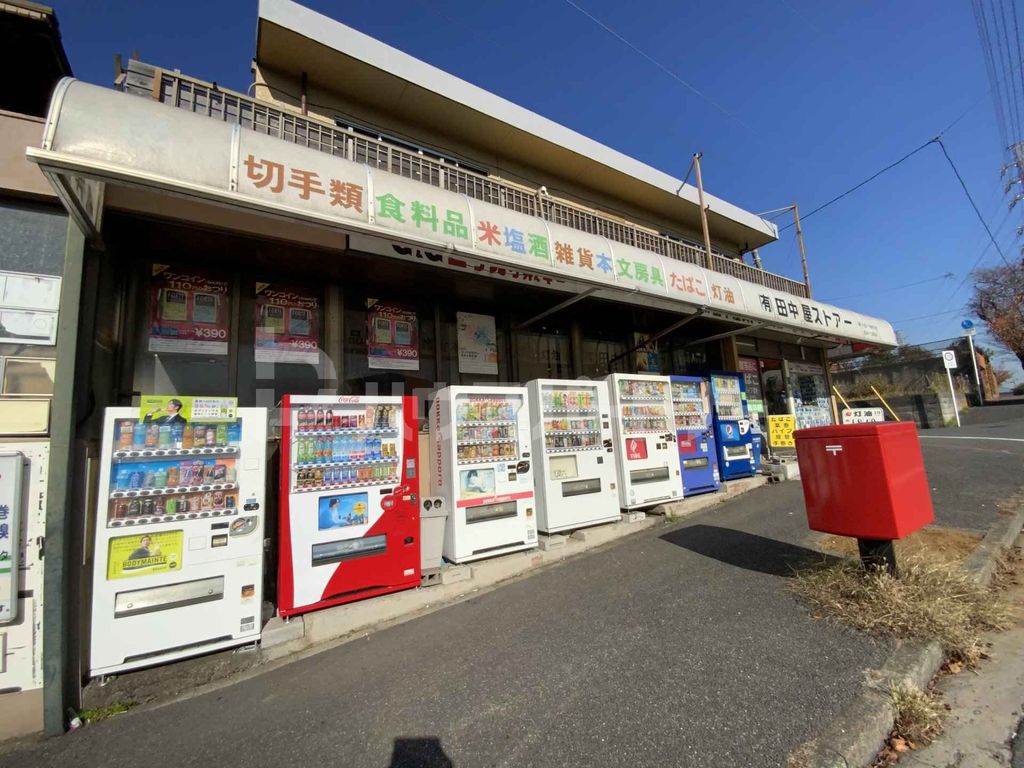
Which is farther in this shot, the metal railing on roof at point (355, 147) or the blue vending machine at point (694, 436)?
the blue vending machine at point (694, 436)

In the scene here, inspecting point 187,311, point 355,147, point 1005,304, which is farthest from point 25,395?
point 1005,304

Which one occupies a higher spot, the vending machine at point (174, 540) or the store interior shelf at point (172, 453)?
the store interior shelf at point (172, 453)

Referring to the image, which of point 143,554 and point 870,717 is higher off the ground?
point 143,554

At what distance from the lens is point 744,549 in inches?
201

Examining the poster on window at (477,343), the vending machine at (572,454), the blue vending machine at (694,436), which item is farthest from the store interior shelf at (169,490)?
the blue vending machine at (694,436)

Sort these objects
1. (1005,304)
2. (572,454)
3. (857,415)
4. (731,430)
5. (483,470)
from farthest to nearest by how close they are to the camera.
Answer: (1005,304), (857,415), (731,430), (572,454), (483,470)

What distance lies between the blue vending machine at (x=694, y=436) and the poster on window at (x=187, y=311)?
23.3ft

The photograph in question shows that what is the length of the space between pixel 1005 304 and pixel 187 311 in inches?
1532

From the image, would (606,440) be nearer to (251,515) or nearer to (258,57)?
(251,515)

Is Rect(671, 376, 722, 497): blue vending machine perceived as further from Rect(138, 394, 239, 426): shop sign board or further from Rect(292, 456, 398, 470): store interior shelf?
Rect(138, 394, 239, 426): shop sign board

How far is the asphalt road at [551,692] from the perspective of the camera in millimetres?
2412

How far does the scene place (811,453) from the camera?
3.98 metres

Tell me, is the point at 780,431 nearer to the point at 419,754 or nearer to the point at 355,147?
the point at 419,754

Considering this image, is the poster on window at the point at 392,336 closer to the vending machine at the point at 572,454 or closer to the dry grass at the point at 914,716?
the vending machine at the point at 572,454
